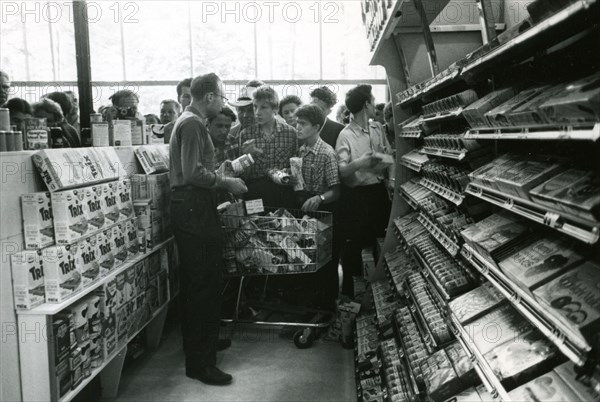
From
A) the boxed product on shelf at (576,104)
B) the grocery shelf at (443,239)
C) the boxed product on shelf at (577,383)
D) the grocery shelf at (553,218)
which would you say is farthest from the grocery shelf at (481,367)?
the boxed product on shelf at (576,104)

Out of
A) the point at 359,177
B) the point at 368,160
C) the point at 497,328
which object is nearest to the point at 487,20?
the point at 497,328

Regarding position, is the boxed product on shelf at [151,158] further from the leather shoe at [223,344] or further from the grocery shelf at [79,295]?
the leather shoe at [223,344]

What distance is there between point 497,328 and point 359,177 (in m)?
2.80

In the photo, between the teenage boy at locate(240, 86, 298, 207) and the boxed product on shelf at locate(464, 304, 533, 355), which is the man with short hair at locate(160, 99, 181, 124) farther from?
the boxed product on shelf at locate(464, 304, 533, 355)

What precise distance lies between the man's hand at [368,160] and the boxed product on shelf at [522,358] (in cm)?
270

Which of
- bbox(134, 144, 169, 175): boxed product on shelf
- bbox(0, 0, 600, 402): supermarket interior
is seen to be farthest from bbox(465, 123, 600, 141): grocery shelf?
bbox(134, 144, 169, 175): boxed product on shelf

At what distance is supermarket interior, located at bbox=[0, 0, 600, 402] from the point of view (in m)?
1.55

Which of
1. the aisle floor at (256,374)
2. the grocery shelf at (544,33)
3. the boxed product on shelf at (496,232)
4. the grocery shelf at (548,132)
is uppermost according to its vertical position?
the grocery shelf at (544,33)

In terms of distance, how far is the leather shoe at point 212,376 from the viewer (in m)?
3.62

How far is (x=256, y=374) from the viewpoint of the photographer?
12.5 ft

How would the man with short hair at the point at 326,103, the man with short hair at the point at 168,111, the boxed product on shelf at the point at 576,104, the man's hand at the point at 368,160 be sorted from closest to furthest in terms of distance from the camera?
the boxed product on shelf at the point at 576,104 → the man's hand at the point at 368,160 → the man with short hair at the point at 326,103 → the man with short hair at the point at 168,111

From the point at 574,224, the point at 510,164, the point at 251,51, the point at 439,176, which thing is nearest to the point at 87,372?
the point at 439,176

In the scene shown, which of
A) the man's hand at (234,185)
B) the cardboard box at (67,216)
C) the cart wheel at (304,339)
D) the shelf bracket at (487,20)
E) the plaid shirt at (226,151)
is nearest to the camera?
the shelf bracket at (487,20)

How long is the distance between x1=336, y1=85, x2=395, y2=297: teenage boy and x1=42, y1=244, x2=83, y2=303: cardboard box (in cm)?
240
